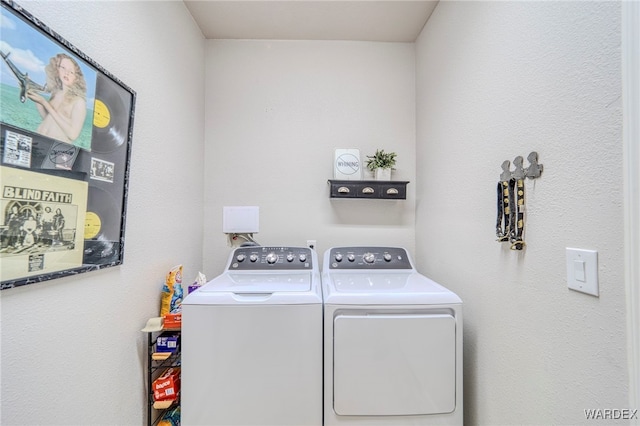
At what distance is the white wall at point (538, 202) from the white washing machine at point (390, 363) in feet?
0.65

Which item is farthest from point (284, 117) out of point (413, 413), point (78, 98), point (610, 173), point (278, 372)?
point (413, 413)

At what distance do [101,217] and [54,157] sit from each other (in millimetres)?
268

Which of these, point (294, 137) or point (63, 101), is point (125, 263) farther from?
point (294, 137)

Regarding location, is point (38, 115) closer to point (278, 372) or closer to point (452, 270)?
point (278, 372)

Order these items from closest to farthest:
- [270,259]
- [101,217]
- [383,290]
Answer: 1. [101,217]
2. [383,290]
3. [270,259]

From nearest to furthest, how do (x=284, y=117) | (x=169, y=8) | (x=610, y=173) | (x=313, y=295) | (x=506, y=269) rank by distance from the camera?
(x=610, y=173), (x=506, y=269), (x=313, y=295), (x=169, y=8), (x=284, y=117)

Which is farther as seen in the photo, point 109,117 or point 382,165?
point 382,165

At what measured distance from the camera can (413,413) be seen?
1.15 meters

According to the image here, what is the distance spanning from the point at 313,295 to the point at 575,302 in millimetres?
874

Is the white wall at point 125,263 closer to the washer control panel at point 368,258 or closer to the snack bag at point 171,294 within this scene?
the snack bag at point 171,294

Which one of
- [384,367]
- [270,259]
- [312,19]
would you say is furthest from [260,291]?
[312,19]

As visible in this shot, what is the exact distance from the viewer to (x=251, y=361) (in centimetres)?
113

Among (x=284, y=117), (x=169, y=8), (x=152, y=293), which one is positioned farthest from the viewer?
(x=284, y=117)

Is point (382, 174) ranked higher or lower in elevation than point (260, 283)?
higher
